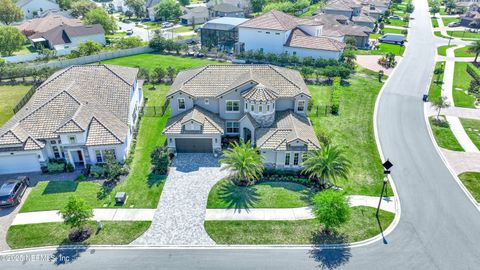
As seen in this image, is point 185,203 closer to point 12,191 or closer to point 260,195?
point 260,195

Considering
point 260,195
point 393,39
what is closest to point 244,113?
point 260,195

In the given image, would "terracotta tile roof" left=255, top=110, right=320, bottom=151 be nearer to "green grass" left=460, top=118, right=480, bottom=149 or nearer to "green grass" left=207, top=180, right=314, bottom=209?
"green grass" left=207, top=180, right=314, bottom=209

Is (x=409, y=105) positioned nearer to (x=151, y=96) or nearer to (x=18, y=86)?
(x=151, y=96)

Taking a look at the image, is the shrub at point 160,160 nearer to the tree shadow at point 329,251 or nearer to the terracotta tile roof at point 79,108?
the terracotta tile roof at point 79,108

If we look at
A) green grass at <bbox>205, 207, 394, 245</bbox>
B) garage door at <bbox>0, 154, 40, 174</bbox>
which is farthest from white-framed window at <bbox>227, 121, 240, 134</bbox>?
garage door at <bbox>0, 154, 40, 174</bbox>

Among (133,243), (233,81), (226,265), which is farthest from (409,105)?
(133,243)
